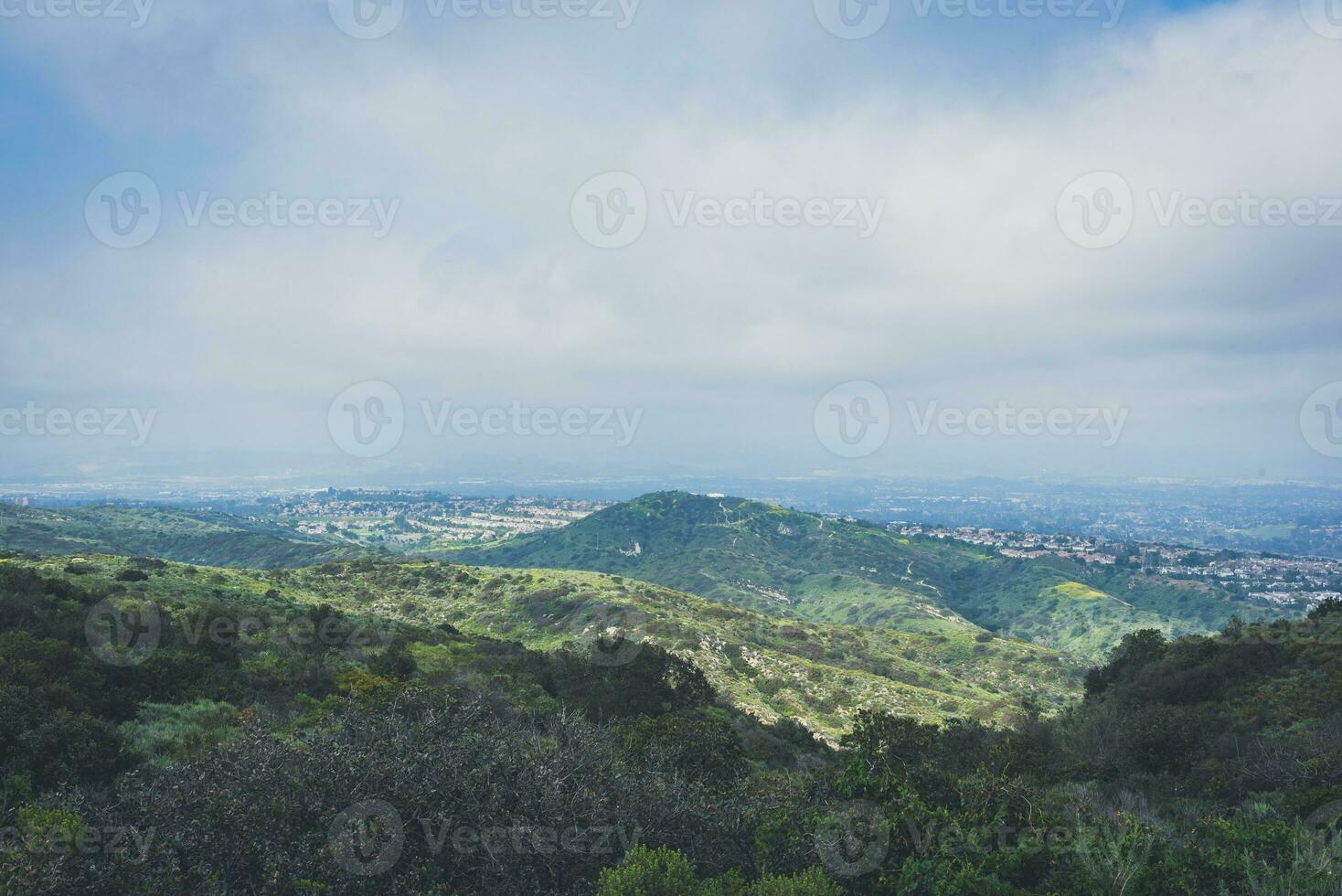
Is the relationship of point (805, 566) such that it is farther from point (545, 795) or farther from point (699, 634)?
point (545, 795)

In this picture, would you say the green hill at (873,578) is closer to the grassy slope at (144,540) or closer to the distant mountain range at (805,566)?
the distant mountain range at (805,566)


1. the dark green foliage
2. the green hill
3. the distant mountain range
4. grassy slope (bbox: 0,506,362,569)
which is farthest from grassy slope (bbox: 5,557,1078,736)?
grassy slope (bbox: 0,506,362,569)

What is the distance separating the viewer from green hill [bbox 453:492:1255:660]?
368ft

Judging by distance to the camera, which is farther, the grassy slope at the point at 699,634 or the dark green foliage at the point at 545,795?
the grassy slope at the point at 699,634

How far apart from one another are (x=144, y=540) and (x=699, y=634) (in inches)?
5245

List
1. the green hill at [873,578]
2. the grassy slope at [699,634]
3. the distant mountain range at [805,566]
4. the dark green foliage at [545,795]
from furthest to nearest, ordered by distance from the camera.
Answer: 1. the green hill at [873,578]
2. the distant mountain range at [805,566]
3. the grassy slope at [699,634]
4. the dark green foliage at [545,795]

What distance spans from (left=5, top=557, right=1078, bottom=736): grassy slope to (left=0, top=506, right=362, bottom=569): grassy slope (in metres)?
50.2

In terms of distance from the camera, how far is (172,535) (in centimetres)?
13375

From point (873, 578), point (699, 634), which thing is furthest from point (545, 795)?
point (873, 578)

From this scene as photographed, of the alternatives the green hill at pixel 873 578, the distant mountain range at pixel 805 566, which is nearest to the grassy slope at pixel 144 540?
the distant mountain range at pixel 805 566

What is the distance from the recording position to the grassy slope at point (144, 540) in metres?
102

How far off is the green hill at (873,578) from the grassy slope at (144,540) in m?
49.5

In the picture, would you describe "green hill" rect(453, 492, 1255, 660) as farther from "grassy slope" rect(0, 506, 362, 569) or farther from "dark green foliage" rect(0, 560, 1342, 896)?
"dark green foliage" rect(0, 560, 1342, 896)

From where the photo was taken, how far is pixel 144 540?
12475 centimetres
